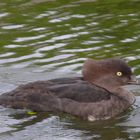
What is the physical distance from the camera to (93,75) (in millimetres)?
14336

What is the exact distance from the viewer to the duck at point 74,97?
45.8 ft

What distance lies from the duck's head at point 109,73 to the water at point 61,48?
1.52 ft

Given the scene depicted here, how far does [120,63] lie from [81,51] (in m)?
2.81

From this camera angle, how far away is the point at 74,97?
14016 mm

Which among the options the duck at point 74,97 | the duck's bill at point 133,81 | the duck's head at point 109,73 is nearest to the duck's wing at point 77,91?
the duck at point 74,97

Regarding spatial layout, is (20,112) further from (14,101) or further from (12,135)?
(12,135)

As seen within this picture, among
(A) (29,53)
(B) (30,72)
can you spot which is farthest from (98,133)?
(A) (29,53)

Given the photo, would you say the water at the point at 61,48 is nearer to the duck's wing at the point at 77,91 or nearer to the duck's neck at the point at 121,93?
the duck's neck at the point at 121,93

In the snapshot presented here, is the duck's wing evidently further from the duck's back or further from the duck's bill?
the duck's bill

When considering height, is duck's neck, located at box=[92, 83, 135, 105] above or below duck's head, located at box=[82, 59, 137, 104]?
below

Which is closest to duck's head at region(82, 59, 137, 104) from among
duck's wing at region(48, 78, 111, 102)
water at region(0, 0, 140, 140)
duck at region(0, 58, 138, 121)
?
duck at region(0, 58, 138, 121)

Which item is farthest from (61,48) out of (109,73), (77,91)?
(77,91)

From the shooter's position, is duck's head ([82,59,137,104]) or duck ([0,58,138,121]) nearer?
duck ([0,58,138,121])

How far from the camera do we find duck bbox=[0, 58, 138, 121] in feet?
45.8
